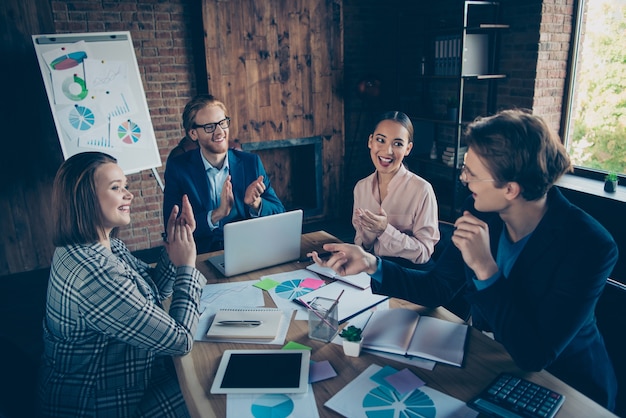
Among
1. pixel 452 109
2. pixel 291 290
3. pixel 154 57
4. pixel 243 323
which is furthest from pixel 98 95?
pixel 452 109

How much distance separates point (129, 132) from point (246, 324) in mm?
2681

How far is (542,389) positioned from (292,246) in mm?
1137

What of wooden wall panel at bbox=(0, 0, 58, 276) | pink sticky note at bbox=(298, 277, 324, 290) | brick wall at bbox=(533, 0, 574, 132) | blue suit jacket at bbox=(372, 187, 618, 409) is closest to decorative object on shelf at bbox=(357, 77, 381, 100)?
brick wall at bbox=(533, 0, 574, 132)

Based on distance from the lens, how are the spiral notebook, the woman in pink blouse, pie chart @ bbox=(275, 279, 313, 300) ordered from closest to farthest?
1. the spiral notebook
2. pie chart @ bbox=(275, 279, 313, 300)
3. the woman in pink blouse

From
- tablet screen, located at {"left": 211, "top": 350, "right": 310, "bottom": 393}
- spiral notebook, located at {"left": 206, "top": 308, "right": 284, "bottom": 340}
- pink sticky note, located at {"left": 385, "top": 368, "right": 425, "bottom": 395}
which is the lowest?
pink sticky note, located at {"left": 385, "top": 368, "right": 425, "bottom": 395}

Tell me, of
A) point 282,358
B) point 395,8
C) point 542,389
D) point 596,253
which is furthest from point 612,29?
point 282,358

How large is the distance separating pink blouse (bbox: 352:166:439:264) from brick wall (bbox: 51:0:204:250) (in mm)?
2461

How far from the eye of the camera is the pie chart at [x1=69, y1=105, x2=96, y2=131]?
11.5 ft

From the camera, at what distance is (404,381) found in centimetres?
126

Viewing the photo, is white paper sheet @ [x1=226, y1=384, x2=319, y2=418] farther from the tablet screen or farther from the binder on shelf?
the binder on shelf

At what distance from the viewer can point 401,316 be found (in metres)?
1.55

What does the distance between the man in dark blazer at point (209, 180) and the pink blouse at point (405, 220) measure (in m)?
0.61

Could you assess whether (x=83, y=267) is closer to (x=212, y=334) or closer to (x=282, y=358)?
(x=212, y=334)

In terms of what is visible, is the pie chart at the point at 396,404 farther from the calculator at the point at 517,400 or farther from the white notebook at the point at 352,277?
the white notebook at the point at 352,277
